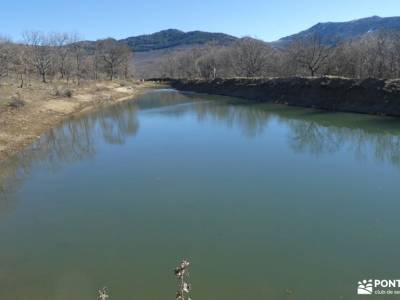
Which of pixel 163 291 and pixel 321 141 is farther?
pixel 321 141

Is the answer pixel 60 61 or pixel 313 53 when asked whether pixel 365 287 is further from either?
pixel 60 61

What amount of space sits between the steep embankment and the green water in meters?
9.17

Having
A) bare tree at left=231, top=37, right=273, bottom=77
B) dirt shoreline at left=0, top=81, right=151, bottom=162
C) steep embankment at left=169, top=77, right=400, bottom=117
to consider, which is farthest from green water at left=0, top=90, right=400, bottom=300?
bare tree at left=231, top=37, right=273, bottom=77

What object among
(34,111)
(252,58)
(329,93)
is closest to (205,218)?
(34,111)

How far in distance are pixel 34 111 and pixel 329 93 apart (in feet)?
85.6

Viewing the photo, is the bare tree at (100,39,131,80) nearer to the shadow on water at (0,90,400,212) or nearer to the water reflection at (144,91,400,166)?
the shadow on water at (0,90,400,212)

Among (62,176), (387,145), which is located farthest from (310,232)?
(387,145)

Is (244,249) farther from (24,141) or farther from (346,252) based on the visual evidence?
(24,141)

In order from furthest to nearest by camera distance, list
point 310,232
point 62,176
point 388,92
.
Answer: point 388,92, point 62,176, point 310,232

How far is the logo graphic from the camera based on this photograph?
25.8 ft

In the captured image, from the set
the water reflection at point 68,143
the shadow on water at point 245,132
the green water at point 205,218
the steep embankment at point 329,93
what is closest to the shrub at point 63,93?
the shadow on water at point 245,132

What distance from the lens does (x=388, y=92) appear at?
32.3 meters

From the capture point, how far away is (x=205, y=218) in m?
11.9

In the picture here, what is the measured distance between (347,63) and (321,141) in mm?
32149
